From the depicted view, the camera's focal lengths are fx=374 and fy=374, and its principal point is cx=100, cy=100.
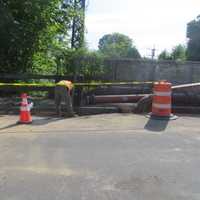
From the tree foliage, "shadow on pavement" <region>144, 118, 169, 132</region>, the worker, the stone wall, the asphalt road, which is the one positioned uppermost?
the tree foliage

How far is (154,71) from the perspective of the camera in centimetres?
1670

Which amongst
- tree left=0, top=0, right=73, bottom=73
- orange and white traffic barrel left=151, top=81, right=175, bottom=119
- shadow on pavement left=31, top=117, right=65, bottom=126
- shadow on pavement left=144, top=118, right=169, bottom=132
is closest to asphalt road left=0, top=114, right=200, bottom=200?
shadow on pavement left=144, top=118, right=169, bottom=132

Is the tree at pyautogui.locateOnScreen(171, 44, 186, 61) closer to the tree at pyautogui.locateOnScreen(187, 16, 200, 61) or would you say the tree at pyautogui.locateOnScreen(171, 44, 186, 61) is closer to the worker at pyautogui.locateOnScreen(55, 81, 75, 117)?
the tree at pyautogui.locateOnScreen(187, 16, 200, 61)

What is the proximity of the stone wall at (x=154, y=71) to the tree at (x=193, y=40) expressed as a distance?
3755cm

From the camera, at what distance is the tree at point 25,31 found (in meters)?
17.0

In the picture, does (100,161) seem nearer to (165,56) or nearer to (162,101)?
(162,101)

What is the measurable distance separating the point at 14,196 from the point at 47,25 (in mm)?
14670

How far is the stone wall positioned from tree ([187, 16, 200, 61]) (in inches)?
1478

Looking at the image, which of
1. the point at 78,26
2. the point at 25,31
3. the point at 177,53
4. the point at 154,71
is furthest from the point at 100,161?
the point at 177,53

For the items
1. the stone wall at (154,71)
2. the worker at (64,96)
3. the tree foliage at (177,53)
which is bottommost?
the worker at (64,96)

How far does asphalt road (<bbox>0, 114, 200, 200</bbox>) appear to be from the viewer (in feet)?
15.4

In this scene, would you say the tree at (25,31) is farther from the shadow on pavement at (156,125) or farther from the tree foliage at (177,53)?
the tree foliage at (177,53)

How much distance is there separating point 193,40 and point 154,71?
4236 centimetres

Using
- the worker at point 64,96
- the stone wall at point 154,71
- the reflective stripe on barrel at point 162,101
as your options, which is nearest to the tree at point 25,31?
the stone wall at point 154,71
